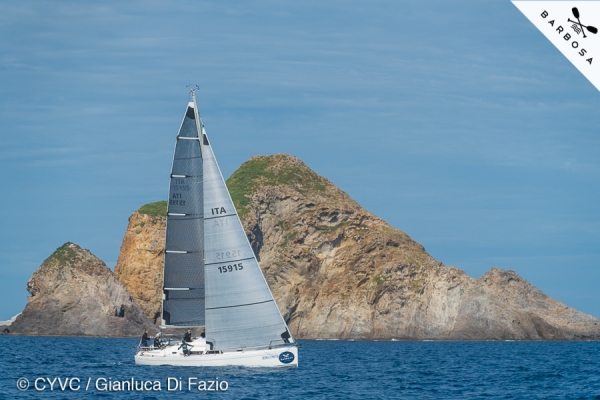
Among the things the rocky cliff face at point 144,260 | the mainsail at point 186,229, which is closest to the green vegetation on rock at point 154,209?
the rocky cliff face at point 144,260

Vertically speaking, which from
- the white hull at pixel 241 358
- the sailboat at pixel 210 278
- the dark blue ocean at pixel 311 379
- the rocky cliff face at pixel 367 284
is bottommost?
the dark blue ocean at pixel 311 379

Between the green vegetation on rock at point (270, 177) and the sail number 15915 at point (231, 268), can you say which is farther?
the green vegetation on rock at point (270, 177)

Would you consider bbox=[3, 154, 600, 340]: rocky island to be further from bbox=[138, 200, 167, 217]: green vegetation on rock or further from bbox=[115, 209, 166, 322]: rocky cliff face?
bbox=[138, 200, 167, 217]: green vegetation on rock

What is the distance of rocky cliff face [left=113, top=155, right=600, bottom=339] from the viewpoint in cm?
10475

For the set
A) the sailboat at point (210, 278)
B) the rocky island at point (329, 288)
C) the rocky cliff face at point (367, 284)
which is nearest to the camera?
the sailboat at point (210, 278)

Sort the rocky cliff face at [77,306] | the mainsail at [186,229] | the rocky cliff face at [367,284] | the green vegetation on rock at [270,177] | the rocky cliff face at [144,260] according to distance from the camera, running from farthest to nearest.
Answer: the green vegetation on rock at [270,177] < the rocky cliff face at [144,260] < the rocky cliff face at [367,284] < the rocky cliff face at [77,306] < the mainsail at [186,229]

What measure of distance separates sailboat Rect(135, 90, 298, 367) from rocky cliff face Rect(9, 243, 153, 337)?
6292 cm

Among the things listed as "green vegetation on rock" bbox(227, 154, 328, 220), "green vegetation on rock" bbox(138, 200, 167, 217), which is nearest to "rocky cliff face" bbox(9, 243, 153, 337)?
"green vegetation on rock" bbox(138, 200, 167, 217)

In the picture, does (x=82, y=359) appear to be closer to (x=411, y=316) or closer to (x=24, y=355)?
(x=24, y=355)

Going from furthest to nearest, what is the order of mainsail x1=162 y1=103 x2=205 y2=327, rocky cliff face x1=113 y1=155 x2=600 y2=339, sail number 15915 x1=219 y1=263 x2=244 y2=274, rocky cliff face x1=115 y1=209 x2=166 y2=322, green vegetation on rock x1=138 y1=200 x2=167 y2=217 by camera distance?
green vegetation on rock x1=138 y1=200 x2=167 y2=217 < rocky cliff face x1=115 y1=209 x2=166 y2=322 < rocky cliff face x1=113 y1=155 x2=600 y2=339 < mainsail x1=162 y1=103 x2=205 y2=327 < sail number 15915 x1=219 y1=263 x2=244 y2=274

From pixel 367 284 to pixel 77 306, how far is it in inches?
1413

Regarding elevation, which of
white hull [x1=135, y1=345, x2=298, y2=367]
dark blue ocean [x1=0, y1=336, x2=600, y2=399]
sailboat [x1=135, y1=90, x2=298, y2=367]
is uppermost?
sailboat [x1=135, y1=90, x2=298, y2=367]

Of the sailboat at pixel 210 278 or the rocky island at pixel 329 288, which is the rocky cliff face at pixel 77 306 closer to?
the rocky island at pixel 329 288

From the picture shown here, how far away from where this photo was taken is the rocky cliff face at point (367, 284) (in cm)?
10475
